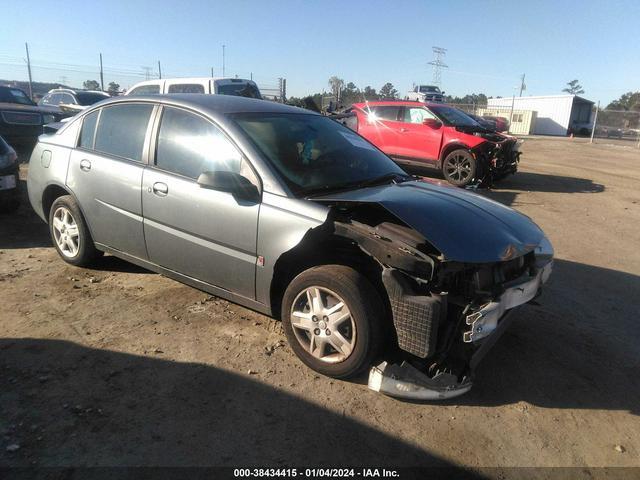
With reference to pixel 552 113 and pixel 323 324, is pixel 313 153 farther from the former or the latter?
pixel 552 113

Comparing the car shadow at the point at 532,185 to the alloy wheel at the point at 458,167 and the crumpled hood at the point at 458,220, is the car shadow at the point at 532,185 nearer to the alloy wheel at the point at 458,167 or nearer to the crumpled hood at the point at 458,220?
the alloy wheel at the point at 458,167

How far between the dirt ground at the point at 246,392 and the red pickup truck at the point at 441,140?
5.71 m

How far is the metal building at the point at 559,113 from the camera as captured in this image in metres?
43.5

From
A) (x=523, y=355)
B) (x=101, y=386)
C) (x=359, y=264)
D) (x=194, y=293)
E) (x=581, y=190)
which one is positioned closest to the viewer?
(x=101, y=386)

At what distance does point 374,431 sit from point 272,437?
1.84 feet

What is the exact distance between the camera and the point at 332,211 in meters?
3.00

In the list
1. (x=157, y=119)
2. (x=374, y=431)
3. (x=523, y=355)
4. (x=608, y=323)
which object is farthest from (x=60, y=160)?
(x=608, y=323)

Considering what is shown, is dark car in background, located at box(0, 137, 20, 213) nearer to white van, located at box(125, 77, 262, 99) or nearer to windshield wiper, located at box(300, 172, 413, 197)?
white van, located at box(125, 77, 262, 99)

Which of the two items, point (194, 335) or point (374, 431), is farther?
point (194, 335)

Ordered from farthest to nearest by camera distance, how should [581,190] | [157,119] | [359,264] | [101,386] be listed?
[581,190] → [157,119] → [359,264] → [101,386]

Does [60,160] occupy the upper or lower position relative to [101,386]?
upper

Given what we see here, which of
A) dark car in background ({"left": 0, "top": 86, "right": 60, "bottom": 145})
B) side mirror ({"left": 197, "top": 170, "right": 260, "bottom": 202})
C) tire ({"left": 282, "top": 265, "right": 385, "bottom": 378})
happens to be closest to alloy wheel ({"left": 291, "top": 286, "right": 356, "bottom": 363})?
tire ({"left": 282, "top": 265, "right": 385, "bottom": 378})

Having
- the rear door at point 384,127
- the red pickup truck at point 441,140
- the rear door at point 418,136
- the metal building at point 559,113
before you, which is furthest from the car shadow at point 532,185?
the metal building at point 559,113

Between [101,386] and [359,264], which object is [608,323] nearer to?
[359,264]
